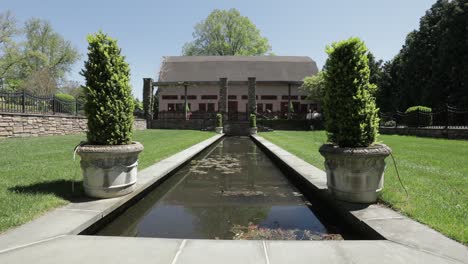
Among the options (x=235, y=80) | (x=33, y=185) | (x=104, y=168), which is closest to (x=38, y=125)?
(x=33, y=185)

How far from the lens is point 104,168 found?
4.27 metres

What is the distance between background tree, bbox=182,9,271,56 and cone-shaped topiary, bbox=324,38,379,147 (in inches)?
2030

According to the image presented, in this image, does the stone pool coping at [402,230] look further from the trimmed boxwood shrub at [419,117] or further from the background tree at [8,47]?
the background tree at [8,47]

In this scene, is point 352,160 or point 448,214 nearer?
point 448,214

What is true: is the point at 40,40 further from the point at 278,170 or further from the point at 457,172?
the point at 457,172

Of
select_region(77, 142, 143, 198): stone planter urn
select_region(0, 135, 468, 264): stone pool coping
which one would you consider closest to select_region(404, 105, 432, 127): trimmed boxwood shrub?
select_region(0, 135, 468, 264): stone pool coping

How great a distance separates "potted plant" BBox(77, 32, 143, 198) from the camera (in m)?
4.28

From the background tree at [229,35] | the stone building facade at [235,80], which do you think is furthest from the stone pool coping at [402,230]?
the background tree at [229,35]

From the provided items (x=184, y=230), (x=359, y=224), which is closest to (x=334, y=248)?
(x=359, y=224)

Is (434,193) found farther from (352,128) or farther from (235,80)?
(235,80)

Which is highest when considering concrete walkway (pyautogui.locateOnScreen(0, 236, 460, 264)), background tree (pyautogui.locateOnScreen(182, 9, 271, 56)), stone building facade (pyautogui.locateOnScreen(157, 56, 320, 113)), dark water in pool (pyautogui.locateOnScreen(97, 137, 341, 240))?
background tree (pyautogui.locateOnScreen(182, 9, 271, 56))

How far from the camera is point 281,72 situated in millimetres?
41594

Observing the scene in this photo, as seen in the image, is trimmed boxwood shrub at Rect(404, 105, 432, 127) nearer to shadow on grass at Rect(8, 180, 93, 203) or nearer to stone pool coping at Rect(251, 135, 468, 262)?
stone pool coping at Rect(251, 135, 468, 262)

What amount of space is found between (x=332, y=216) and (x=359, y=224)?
31.0 inches
